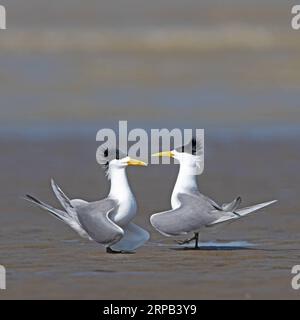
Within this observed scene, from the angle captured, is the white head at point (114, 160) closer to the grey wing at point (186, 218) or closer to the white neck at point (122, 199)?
the white neck at point (122, 199)

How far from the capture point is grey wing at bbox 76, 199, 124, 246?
10625mm

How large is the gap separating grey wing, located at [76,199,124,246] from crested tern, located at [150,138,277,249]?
1.22ft

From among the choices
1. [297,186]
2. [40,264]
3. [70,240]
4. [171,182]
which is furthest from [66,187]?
[40,264]

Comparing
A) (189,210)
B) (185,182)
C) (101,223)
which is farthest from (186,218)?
(101,223)

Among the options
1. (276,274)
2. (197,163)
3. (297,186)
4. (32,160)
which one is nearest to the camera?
(276,274)

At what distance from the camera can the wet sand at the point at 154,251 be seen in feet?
32.5

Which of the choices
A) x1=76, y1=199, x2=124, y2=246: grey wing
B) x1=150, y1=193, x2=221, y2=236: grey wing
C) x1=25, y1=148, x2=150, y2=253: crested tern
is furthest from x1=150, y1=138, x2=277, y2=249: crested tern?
x1=76, y1=199, x2=124, y2=246: grey wing

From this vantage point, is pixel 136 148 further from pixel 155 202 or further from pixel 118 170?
pixel 118 170

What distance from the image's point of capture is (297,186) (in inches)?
586

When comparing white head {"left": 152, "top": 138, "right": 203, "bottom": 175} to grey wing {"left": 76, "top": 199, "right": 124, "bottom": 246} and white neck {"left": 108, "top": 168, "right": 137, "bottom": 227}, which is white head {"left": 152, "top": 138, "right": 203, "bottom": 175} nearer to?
white neck {"left": 108, "top": 168, "right": 137, "bottom": 227}

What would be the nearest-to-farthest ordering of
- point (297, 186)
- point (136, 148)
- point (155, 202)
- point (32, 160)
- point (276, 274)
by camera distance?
point (276, 274) → point (155, 202) → point (297, 186) → point (136, 148) → point (32, 160)

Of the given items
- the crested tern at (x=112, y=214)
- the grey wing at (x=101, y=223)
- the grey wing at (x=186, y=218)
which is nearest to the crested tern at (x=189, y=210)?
the grey wing at (x=186, y=218)

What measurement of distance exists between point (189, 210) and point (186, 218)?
66 millimetres

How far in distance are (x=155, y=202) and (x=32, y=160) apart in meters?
4.78
